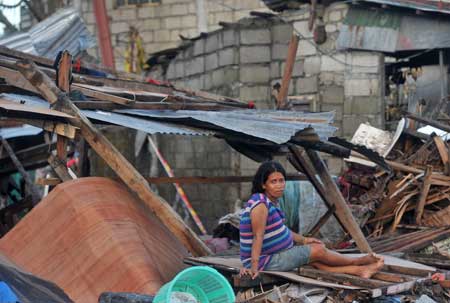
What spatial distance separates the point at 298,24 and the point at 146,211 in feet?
26.3

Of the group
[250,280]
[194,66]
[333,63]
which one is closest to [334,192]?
[250,280]

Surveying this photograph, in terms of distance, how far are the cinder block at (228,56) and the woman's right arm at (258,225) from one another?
865 cm

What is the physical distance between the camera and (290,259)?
6.29 m

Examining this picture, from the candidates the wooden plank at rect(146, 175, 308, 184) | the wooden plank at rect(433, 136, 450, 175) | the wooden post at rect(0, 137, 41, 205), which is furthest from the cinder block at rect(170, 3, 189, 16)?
the wooden plank at rect(146, 175, 308, 184)

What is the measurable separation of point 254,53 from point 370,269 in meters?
8.63

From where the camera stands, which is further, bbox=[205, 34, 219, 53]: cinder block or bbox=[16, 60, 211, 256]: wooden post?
bbox=[205, 34, 219, 53]: cinder block

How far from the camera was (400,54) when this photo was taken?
14.0m

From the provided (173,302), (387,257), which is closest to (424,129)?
(387,257)

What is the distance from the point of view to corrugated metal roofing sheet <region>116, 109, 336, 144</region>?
708cm

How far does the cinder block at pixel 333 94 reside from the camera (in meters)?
13.9

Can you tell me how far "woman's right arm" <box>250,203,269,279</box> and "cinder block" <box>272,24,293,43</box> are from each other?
8.55 meters

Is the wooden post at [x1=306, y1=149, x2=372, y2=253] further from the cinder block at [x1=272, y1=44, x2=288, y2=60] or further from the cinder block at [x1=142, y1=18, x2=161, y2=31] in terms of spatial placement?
the cinder block at [x1=142, y1=18, x2=161, y2=31]

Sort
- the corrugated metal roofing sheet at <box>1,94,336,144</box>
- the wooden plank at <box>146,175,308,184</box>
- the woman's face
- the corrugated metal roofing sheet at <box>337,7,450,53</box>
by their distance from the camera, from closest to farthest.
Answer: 1. the woman's face
2. the corrugated metal roofing sheet at <box>1,94,336,144</box>
3. the wooden plank at <box>146,175,308,184</box>
4. the corrugated metal roofing sheet at <box>337,7,450,53</box>

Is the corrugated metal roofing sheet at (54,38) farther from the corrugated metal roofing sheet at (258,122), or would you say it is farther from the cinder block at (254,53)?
the corrugated metal roofing sheet at (258,122)
